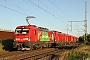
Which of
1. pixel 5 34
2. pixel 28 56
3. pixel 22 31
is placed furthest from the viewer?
pixel 5 34

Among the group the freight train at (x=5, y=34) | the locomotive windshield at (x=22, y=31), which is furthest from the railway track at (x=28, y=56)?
the freight train at (x=5, y=34)

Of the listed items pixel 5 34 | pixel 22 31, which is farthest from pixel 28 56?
pixel 5 34

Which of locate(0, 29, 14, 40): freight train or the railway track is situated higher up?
locate(0, 29, 14, 40): freight train

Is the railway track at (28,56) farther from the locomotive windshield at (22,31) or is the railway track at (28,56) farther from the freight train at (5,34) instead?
the freight train at (5,34)

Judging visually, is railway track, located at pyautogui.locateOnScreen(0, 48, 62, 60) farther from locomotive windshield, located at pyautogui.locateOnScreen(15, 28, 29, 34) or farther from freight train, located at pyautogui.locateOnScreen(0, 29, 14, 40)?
freight train, located at pyautogui.locateOnScreen(0, 29, 14, 40)

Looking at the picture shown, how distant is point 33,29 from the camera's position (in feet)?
80.4

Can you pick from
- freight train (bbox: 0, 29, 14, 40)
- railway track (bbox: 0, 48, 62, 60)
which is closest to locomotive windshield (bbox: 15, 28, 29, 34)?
railway track (bbox: 0, 48, 62, 60)

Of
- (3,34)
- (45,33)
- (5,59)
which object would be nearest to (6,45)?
(45,33)

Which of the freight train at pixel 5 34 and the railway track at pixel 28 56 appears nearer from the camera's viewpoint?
the railway track at pixel 28 56

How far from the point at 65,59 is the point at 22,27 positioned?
10579mm

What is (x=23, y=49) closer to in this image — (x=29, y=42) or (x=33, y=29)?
(x=29, y=42)

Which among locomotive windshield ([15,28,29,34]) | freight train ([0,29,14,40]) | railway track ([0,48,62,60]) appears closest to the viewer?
railway track ([0,48,62,60])

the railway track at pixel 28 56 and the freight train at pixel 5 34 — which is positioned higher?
the freight train at pixel 5 34

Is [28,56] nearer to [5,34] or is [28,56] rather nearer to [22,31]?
[22,31]
